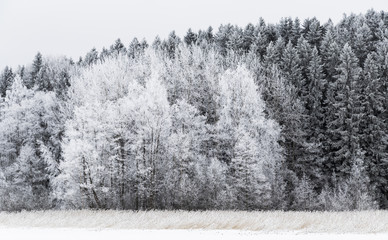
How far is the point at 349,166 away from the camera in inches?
2114

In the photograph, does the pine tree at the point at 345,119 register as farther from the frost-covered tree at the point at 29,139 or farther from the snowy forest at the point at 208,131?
the frost-covered tree at the point at 29,139

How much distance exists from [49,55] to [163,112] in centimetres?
6730

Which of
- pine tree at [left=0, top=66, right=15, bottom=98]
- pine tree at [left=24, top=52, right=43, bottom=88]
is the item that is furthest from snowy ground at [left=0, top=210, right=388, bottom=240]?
pine tree at [left=0, top=66, right=15, bottom=98]

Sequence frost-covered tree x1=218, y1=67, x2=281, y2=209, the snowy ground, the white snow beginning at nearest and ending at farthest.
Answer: the white snow
the snowy ground
frost-covered tree x1=218, y1=67, x2=281, y2=209

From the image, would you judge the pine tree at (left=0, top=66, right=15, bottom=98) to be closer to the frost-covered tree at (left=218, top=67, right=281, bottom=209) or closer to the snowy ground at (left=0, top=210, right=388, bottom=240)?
the frost-covered tree at (left=218, top=67, right=281, bottom=209)

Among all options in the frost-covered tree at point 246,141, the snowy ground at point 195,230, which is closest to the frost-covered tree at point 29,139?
the frost-covered tree at point 246,141

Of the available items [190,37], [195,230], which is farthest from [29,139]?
[195,230]

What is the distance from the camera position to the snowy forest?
38.0 m

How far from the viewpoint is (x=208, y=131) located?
4634 centimetres

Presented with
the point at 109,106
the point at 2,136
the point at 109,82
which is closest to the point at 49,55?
the point at 2,136

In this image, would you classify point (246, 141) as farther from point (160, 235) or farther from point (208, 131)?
point (160, 235)

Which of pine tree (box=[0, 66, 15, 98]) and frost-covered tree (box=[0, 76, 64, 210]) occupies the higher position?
pine tree (box=[0, 66, 15, 98])

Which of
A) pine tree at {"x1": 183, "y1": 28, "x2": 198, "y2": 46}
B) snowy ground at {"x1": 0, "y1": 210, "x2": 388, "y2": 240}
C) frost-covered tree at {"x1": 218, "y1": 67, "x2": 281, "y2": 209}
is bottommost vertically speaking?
snowy ground at {"x1": 0, "y1": 210, "x2": 388, "y2": 240}

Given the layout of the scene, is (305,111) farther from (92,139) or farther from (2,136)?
(2,136)
